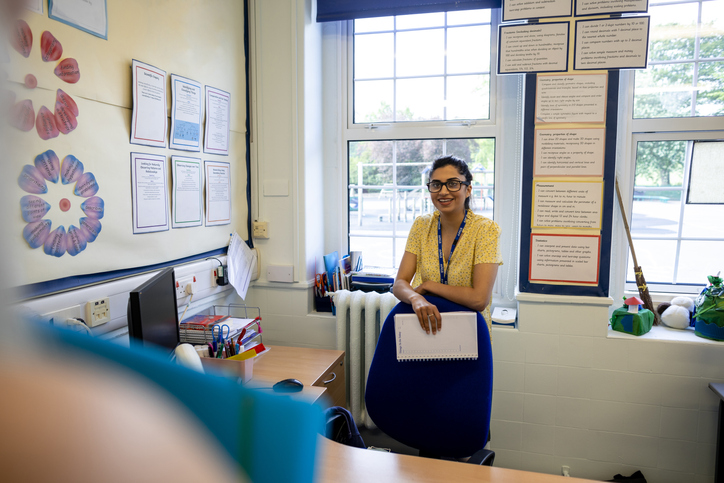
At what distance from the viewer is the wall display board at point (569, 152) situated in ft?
7.38

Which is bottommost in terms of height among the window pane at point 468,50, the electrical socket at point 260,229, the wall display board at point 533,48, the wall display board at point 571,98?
the electrical socket at point 260,229

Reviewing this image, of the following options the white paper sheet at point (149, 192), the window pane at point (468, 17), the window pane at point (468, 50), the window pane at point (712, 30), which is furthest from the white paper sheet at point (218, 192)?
the window pane at point (712, 30)

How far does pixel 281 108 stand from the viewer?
2.65 m

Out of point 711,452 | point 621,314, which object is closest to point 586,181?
point 621,314

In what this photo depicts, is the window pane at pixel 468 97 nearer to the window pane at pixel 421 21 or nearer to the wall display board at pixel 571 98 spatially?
the window pane at pixel 421 21

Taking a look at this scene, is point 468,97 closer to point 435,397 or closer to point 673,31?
point 673,31

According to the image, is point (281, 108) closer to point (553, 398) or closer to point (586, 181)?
point (586, 181)

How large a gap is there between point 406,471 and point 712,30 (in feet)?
9.02

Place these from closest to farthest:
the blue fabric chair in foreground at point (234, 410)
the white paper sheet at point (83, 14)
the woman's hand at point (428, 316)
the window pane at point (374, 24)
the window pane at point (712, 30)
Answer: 1. the blue fabric chair in foreground at point (234, 410)
2. the white paper sheet at point (83, 14)
3. the woman's hand at point (428, 316)
4. the window pane at point (712, 30)
5. the window pane at point (374, 24)

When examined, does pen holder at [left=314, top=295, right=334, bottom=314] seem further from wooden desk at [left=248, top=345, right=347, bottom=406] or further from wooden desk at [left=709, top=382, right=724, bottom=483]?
wooden desk at [left=709, top=382, right=724, bottom=483]

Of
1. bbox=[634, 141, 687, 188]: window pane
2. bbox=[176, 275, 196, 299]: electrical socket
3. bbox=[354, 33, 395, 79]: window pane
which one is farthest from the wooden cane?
bbox=[176, 275, 196, 299]: electrical socket

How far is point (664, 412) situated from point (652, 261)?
83cm

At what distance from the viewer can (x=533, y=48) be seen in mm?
2270

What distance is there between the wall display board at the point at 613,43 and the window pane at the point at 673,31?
1.31ft
